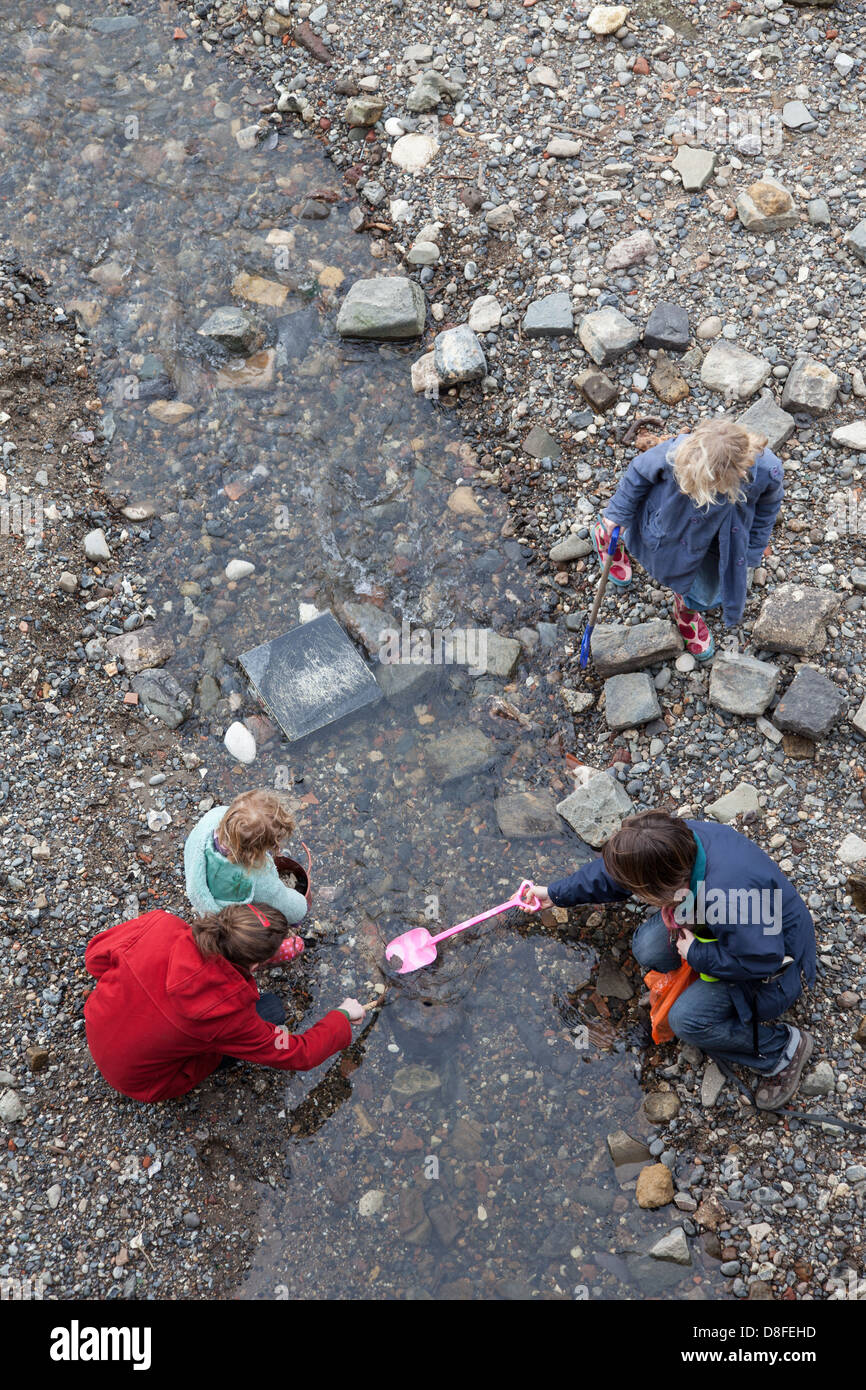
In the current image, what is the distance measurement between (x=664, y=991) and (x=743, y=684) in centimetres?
142

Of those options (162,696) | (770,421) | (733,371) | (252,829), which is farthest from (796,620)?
(162,696)

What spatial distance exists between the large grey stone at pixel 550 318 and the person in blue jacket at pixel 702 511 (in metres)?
1.38

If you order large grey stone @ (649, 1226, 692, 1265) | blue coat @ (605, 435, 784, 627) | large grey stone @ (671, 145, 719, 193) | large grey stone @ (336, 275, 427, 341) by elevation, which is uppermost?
large grey stone @ (671, 145, 719, 193)

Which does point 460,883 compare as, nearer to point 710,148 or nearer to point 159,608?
point 159,608

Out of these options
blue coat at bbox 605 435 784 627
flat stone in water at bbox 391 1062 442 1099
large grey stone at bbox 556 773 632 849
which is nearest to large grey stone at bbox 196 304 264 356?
blue coat at bbox 605 435 784 627

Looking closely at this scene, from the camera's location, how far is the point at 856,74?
5.21m

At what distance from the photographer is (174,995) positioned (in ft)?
10.4

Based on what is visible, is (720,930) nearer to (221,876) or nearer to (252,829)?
(252,829)

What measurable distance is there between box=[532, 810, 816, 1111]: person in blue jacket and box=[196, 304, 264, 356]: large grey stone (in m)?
3.60

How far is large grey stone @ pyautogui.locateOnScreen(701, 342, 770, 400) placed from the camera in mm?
4617

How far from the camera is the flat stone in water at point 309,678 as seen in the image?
4449mm

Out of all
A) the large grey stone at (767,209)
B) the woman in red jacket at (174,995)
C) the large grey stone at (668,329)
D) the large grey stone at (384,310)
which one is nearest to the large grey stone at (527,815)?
the woman in red jacket at (174,995)

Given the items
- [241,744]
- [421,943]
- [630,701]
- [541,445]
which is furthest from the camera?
[541,445]

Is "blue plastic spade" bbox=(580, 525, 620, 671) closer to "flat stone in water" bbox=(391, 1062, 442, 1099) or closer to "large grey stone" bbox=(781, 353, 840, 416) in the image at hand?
"large grey stone" bbox=(781, 353, 840, 416)
